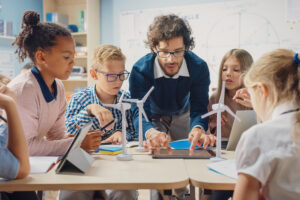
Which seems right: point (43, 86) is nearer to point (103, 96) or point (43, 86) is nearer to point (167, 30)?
point (103, 96)

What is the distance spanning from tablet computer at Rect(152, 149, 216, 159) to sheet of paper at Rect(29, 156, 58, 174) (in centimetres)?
43

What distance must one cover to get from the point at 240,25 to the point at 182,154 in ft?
9.09

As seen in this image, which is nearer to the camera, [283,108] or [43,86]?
[283,108]

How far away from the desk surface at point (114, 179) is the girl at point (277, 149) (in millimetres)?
224

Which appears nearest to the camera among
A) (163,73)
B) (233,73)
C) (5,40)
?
(163,73)

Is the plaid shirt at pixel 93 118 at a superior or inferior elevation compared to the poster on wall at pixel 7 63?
inferior

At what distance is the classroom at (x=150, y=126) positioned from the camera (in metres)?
0.83

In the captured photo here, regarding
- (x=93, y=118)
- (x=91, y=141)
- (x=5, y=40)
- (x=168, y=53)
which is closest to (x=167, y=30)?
(x=168, y=53)

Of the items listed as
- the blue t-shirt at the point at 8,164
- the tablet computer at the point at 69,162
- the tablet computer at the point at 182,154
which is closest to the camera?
the blue t-shirt at the point at 8,164

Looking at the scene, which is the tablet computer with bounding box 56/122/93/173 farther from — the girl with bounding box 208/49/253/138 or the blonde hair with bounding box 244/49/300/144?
the girl with bounding box 208/49/253/138

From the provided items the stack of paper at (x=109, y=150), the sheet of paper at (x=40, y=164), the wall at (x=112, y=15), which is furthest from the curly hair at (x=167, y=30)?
the wall at (x=112, y=15)

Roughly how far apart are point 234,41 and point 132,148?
2.65 metres

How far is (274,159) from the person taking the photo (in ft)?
2.60

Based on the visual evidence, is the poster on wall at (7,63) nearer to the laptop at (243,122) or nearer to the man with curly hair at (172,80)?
the man with curly hair at (172,80)
